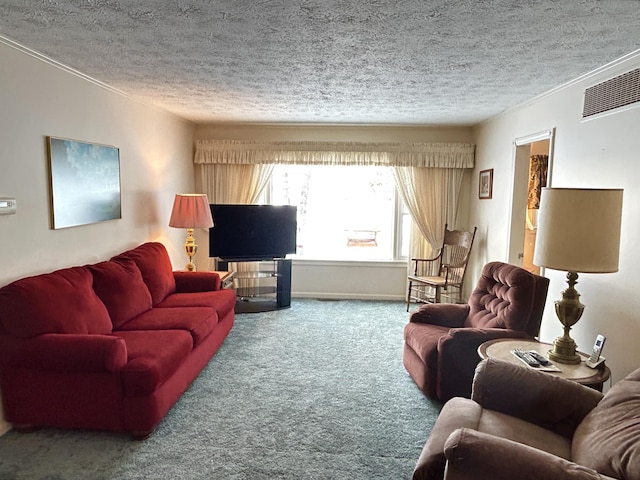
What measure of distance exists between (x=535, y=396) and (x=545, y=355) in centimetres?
65

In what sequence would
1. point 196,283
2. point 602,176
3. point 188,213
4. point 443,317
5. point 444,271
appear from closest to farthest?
point 602,176 → point 443,317 → point 196,283 → point 188,213 → point 444,271

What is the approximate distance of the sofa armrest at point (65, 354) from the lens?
2.42 m

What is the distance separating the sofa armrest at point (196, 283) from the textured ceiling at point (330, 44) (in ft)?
5.70

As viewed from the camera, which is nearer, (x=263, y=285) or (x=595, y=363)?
(x=595, y=363)

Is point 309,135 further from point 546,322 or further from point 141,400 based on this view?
point 141,400

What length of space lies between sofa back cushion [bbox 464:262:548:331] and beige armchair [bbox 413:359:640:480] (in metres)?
0.95

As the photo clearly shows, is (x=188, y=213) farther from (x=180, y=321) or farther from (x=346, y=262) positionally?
(x=346, y=262)

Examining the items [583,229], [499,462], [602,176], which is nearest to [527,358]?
[583,229]

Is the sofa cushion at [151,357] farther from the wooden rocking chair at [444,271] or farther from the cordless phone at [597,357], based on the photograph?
the wooden rocking chair at [444,271]

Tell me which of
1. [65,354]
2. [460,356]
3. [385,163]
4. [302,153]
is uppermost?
[302,153]

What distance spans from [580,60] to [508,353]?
1.88 metres

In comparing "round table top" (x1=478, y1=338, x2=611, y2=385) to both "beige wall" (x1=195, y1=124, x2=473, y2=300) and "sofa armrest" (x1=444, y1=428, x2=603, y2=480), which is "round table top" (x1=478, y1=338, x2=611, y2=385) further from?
"beige wall" (x1=195, y1=124, x2=473, y2=300)

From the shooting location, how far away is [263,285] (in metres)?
5.81

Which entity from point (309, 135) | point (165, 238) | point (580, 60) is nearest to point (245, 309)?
point (165, 238)
